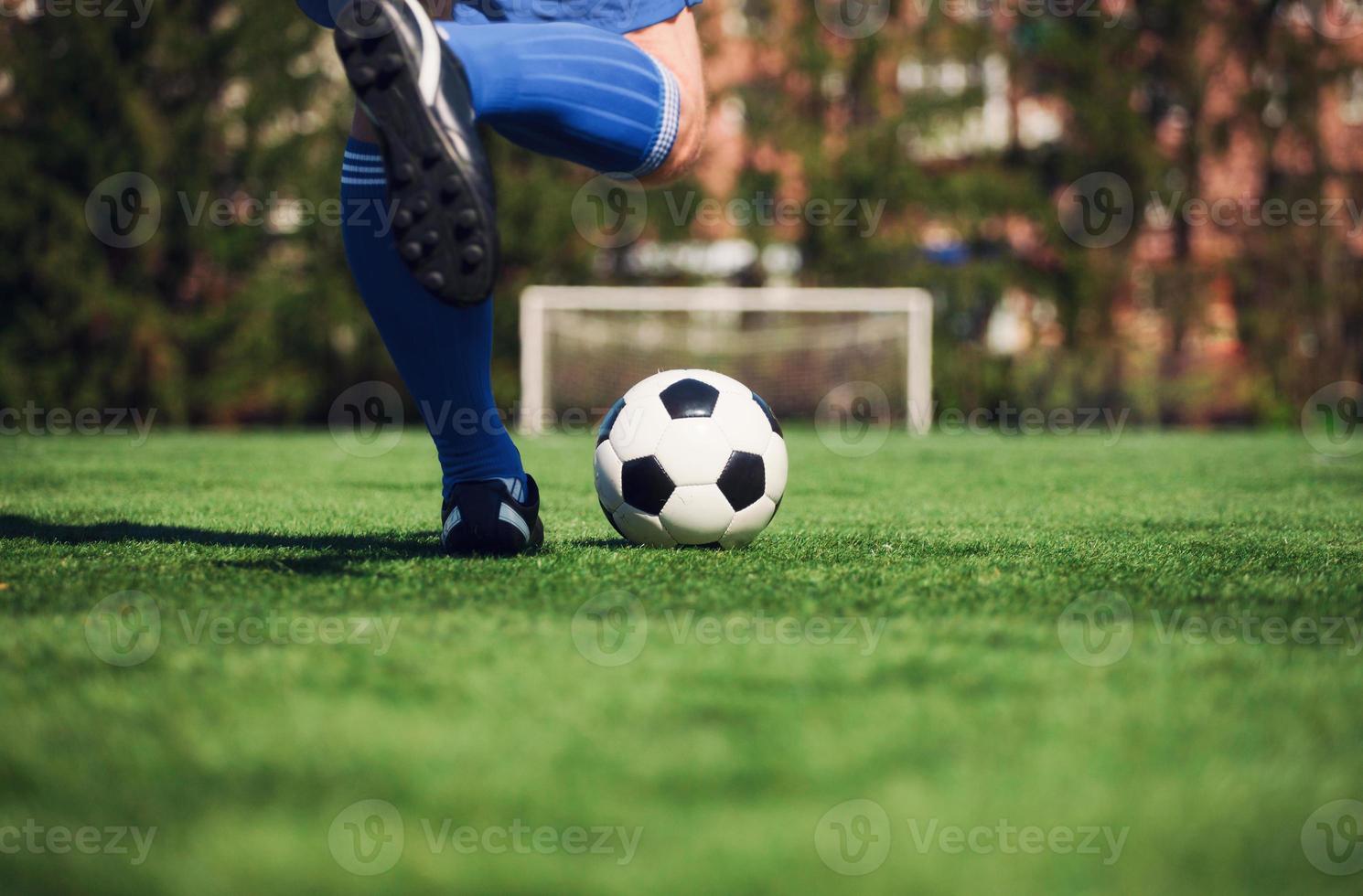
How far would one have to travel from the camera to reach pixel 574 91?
227 centimetres

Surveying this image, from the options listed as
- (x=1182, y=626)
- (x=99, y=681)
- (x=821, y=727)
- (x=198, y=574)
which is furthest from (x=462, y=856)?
(x=198, y=574)

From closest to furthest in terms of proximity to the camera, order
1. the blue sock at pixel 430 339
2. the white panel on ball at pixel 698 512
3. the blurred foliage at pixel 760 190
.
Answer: the blue sock at pixel 430 339 < the white panel on ball at pixel 698 512 < the blurred foliage at pixel 760 190

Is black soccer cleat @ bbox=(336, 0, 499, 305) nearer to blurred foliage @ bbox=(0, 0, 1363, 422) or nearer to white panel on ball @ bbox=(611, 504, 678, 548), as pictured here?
white panel on ball @ bbox=(611, 504, 678, 548)

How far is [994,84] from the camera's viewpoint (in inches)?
525

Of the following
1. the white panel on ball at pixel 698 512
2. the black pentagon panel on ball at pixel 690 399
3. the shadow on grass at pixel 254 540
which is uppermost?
the black pentagon panel on ball at pixel 690 399

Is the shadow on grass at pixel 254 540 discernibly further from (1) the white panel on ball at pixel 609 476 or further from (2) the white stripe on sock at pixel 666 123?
(2) the white stripe on sock at pixel 666 123

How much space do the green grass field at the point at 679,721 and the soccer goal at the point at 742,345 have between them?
26.7 ft

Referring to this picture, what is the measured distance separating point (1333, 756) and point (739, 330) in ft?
34.9

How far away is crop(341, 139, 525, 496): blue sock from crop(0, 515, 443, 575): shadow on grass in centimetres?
22

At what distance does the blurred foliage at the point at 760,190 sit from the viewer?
1076 cm

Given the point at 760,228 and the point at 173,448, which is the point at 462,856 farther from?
the point at 760,228

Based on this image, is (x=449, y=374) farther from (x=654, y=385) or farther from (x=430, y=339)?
(x=654, y=385)

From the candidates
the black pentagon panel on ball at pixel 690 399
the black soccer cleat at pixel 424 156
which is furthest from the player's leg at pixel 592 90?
the black pentagon panel on ball at pixel 690 399

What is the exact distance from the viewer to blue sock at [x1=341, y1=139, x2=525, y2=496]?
2330 mm
